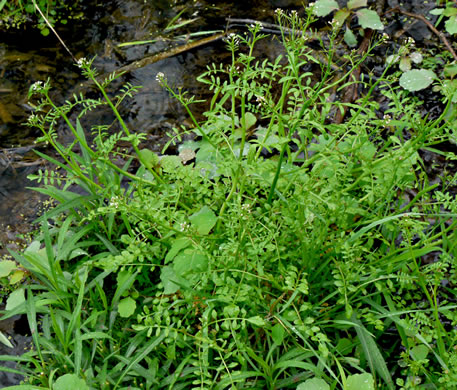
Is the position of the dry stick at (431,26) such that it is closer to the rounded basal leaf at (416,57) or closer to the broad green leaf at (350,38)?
the rounded basal leaf at (416,57)

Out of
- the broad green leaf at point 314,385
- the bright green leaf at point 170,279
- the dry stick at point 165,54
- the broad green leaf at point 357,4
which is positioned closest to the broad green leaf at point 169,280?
the bright green leaf at point 170,279

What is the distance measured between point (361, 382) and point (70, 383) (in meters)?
1.09

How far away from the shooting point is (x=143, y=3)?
12.0 ft

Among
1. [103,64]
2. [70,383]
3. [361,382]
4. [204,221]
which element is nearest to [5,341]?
[70,383]

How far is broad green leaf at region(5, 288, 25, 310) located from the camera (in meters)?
2.15

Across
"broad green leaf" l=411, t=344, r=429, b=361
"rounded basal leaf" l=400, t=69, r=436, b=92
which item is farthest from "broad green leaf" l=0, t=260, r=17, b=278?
"rounded basal leaf" l=400, t=69, r=436, b=92

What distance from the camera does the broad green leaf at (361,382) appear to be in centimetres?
162

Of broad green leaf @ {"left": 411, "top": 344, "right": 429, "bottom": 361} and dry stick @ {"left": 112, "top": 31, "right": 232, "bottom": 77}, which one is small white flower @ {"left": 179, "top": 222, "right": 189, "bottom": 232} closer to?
broad green leaf @ {"left": 411, "top": 344, "right": 429, "bottom": 361}

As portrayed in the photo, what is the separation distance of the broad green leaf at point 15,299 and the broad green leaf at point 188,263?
87 centimetres

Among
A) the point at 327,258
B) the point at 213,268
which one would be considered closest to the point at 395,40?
the point at 327,258

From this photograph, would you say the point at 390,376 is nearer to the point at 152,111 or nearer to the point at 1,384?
the point at 1,384

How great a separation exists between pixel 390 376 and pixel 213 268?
0.85 meters

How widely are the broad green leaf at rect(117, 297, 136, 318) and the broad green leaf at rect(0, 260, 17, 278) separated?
675 millimetres

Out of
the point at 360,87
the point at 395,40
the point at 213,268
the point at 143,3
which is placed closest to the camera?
the point at 213,268
